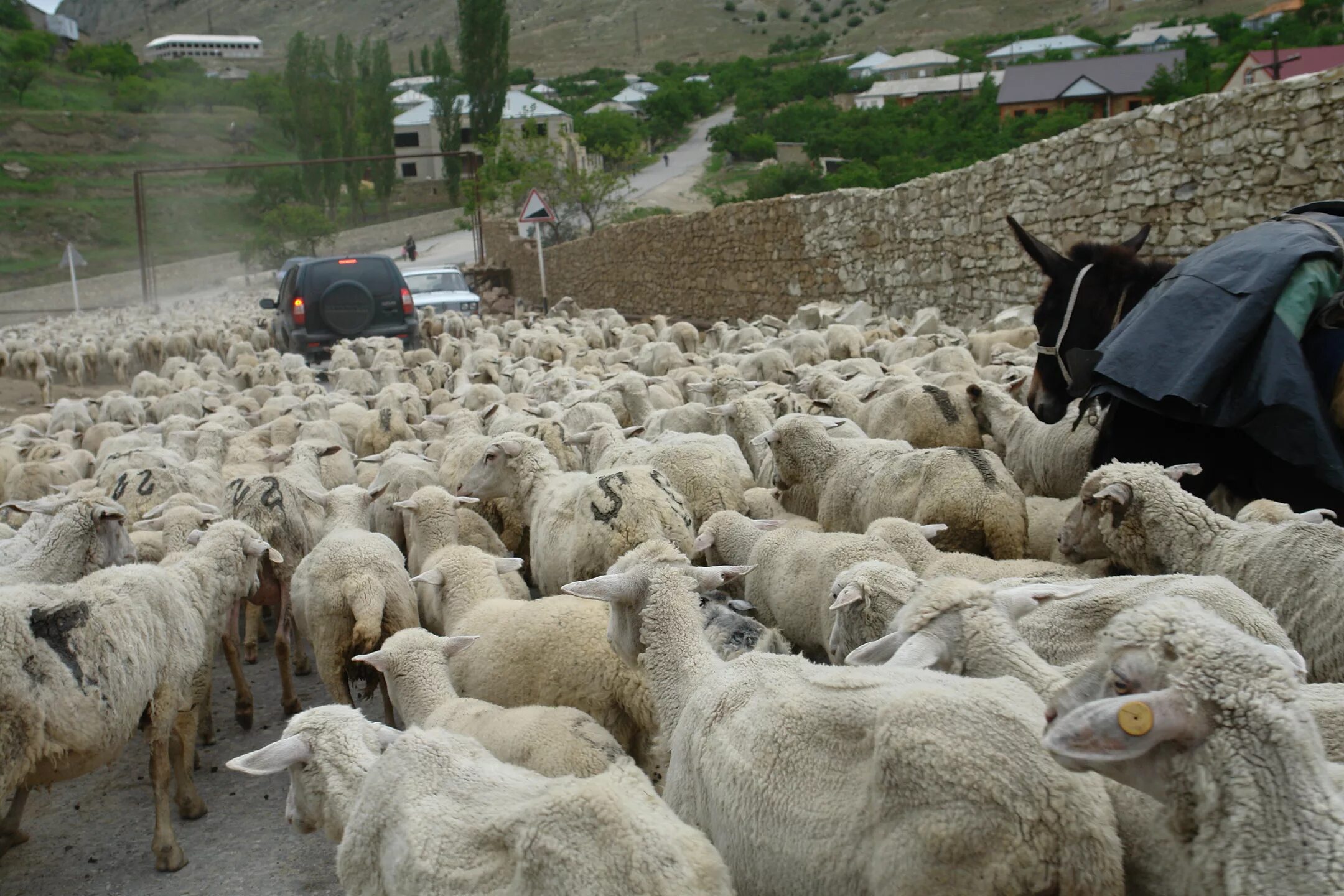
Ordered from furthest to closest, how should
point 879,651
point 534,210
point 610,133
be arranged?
1. point 610,133
2. point 534,210
3. point 879,651

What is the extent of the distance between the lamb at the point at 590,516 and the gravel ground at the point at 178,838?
1156mm

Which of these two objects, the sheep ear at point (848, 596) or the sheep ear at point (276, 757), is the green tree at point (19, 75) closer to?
the sheep ear at point (276, 757)

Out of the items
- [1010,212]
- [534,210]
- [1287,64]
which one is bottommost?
[1010,212]

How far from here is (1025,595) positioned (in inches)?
130

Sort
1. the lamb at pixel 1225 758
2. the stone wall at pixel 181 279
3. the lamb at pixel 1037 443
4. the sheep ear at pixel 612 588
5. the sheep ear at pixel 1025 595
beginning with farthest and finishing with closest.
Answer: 1. the stone wall at pixel 181 279
2. the lamb at pixel 1037 443
3. the sheep ear at pixel 612 588
4. the sheep ear at pixel 1025 595
5. the lamb at pixel 1225 758

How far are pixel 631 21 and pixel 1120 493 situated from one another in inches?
5741

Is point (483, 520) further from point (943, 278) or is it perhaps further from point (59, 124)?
point (59, 124)

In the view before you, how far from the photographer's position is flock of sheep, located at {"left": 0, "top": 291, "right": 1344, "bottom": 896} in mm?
2316

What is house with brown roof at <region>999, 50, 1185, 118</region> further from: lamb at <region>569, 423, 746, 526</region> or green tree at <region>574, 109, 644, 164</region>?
lamb at <region>569, 423, 746, 526</region>

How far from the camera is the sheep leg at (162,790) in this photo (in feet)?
13.7

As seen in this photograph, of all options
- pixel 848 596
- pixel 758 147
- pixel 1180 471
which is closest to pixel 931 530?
pixel 1180 471

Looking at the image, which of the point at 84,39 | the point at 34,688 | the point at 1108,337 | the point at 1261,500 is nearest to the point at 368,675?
the point at 34,688

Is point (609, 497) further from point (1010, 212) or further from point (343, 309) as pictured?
point (343, 309)

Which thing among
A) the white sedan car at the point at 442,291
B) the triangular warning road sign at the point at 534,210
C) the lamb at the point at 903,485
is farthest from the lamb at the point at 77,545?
the triangular warning road sign at the point at 534,210
